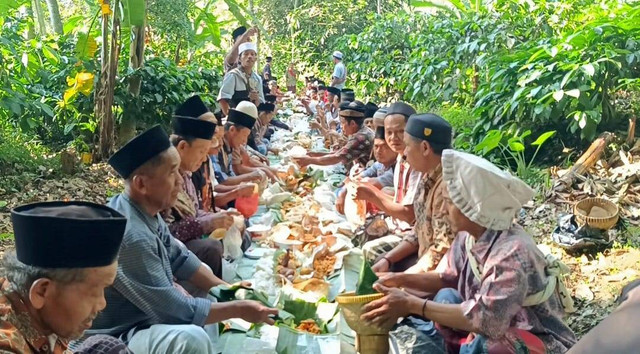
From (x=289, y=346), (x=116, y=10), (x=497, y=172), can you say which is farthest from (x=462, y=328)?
(x=116, y=10)

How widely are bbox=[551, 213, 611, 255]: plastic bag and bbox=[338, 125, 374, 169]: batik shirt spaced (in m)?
2.34

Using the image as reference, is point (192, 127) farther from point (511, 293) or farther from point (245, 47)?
point (245, 47)

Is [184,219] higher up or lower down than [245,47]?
lower down

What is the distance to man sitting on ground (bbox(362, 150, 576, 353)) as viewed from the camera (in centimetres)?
243

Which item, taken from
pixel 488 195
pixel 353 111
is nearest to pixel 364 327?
pixel 488 195

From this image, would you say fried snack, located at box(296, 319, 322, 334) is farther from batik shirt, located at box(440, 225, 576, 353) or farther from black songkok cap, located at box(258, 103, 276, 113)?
black songkok cap, located at box(258, 103, 276, 113)

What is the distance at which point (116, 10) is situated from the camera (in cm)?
689

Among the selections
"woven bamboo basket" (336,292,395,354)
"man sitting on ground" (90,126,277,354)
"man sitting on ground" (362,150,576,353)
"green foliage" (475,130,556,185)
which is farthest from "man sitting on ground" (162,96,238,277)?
"green foliage" (475,130,556,185)

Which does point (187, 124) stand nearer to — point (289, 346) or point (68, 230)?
point (289, 346)

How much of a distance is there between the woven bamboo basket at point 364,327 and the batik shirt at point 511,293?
0.42 meters

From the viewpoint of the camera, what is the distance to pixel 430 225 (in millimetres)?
3646

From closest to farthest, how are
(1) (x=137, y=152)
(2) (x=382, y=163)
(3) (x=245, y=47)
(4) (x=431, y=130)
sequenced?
1. (1) (x=137, y=152)
2. (4) (x=431, y=130)
3. (2) (x=382, y=163)
4. (3) (x=245, y=47)

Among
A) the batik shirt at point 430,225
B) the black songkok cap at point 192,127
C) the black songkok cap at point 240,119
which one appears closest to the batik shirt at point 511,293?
the batik shirt at point 430,225

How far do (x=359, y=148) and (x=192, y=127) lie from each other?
3.06 m
